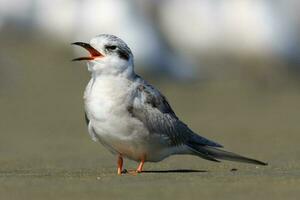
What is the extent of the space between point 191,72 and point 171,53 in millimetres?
546

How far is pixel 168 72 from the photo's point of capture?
15.8m

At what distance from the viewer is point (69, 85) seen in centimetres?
1477

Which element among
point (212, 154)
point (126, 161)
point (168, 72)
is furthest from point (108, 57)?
point (168, 72)

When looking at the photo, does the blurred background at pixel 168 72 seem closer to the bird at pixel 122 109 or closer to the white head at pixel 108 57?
the bird at pixel 122 109

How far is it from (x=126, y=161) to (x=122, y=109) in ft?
6.20

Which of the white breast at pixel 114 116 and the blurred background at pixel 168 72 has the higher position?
the blurred background at pixel 168 72

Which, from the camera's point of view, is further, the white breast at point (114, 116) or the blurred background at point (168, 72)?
the blurred background at point (168, 72)

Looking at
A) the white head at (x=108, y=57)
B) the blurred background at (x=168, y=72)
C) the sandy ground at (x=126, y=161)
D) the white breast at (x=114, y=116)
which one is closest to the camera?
the sandy ground at (x=126, y=161)

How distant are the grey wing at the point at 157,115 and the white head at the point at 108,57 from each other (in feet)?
0.60

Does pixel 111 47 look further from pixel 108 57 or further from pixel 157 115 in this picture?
pixel 157 115

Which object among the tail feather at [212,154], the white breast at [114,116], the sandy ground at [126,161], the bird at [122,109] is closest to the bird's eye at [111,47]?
the bird at [122,109]

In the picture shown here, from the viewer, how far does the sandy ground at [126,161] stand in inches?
230

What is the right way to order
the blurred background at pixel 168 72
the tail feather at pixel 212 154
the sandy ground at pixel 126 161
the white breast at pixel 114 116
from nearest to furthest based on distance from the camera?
the sandy ground at pixel 126 161, the white breast at pixel 114 116, the tail feather at pixel 212 154, the blurred background at pixel 168 72

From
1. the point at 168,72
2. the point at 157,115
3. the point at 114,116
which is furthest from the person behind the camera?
the point at 168,72
